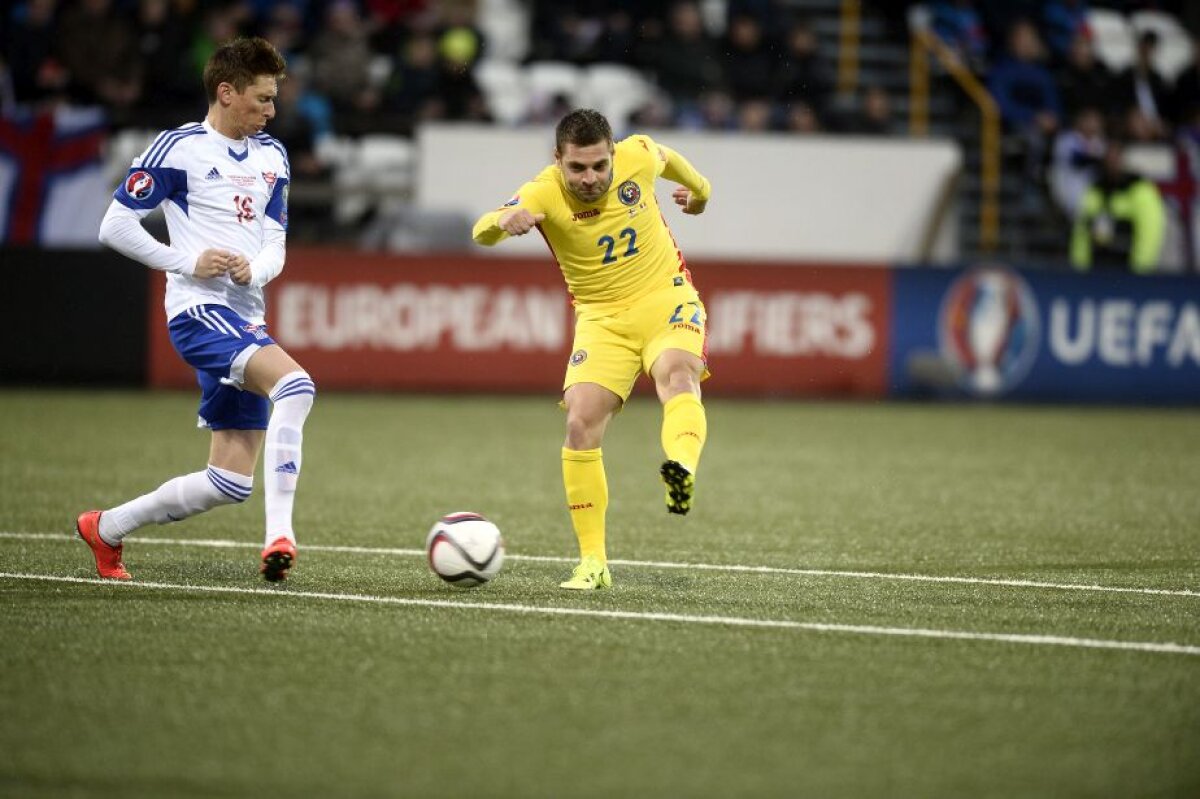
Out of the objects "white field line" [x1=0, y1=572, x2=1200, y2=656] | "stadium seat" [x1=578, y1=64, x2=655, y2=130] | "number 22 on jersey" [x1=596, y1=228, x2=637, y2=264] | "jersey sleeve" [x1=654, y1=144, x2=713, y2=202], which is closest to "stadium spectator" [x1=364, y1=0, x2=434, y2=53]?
"stadium seat" [x1=578, y1=64, x2=655, y2=130]

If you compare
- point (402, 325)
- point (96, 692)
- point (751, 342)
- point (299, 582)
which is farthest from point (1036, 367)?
point (96, 692)

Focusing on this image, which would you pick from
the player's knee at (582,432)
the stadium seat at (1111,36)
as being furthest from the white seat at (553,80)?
the player's knee at (582,432)

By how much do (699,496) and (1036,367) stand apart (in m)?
8.61

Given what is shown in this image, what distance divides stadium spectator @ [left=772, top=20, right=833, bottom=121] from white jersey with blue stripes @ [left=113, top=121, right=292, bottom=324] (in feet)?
49.3

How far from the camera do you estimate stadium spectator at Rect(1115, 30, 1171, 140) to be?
907 inches

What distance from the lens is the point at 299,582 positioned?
7.62m

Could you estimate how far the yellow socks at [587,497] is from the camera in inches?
303

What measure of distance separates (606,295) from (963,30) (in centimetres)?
1735

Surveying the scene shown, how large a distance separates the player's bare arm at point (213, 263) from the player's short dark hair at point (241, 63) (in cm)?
65

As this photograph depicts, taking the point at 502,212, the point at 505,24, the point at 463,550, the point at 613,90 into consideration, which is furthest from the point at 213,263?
the point at 505,24

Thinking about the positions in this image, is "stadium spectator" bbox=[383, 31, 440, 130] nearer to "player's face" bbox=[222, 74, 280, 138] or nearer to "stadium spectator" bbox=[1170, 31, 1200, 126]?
"stadium spectator" bbox=[1170, 31, 1200, 126]

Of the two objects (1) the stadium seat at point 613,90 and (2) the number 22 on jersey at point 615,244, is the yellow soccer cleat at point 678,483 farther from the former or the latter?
(1) the stadium seat at point 613,90

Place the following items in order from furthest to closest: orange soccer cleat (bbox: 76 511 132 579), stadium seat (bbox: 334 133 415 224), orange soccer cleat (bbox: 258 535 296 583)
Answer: stadium seat (bbox: 334 133 415 224)
orange soccer cleat (bbox: 76 511 132 579)
orange soccer cleat (bbox: 258 535 296 583)

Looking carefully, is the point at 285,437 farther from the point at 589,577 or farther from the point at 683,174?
the point at 683,174
